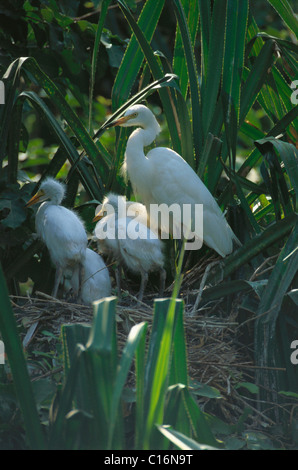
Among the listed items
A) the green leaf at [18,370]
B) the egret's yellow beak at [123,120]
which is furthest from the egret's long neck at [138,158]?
the green leaf at [18,370]

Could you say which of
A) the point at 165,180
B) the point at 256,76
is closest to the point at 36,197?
the point at 165,180

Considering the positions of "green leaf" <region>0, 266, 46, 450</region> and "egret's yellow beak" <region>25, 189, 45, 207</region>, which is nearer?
"green leaf" <region>0, 266, 46, 450</region>

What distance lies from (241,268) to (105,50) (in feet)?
4.17

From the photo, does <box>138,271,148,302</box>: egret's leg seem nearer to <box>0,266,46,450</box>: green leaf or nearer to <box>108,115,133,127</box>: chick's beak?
<box>108,115,133,127</box>: chick's beak

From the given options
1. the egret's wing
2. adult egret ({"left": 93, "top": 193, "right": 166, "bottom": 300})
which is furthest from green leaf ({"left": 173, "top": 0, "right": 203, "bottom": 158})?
adult egret ({"left": 93, "top": 193, "right": 166, "bottom": 300})

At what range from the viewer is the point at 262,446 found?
176 cm

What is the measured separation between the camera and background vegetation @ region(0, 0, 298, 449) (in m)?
1.40

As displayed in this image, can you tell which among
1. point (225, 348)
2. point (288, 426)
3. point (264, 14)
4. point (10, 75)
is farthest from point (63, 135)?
point (264, 14)

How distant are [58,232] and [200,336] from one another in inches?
27.2

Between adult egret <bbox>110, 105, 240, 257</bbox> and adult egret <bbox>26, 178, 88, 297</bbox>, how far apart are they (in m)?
0.39

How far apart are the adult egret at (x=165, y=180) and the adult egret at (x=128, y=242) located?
0.21 metres

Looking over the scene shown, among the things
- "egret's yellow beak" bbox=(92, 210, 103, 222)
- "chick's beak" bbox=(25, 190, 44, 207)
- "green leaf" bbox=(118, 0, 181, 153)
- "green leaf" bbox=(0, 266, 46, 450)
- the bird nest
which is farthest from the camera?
"egret's yellow beak" bbox=(92, 210, 103, 222)

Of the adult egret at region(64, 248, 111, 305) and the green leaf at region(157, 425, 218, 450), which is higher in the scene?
the adult egret at region(64, 248, 111, 305)

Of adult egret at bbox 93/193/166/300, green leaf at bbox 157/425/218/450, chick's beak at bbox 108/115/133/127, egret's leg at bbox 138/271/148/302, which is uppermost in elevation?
chick's beak at bbox 108/115/133/127
